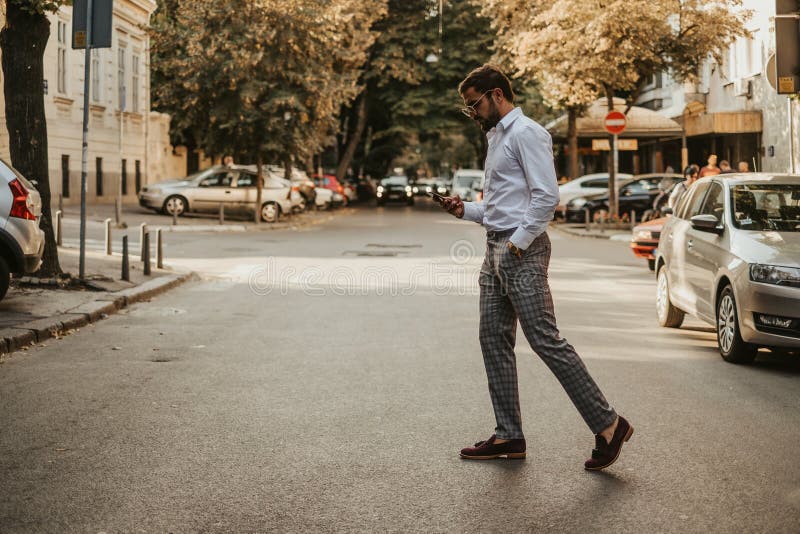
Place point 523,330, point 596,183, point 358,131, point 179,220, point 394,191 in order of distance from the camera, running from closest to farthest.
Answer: point 523,330 → point 179,220 → point 596,183 → point 358,131 → point 394,191

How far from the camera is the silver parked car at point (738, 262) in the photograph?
8.81m

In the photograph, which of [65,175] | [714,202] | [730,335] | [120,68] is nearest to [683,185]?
[714,202]

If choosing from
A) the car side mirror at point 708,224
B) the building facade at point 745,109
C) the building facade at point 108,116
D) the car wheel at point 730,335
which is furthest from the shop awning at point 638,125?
the car wheel at point 730,335

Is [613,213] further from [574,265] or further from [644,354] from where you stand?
[644,354]

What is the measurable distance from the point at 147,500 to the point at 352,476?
3.24 feet

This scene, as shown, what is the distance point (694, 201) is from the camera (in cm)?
1115

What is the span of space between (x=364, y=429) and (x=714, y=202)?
5.24 meters

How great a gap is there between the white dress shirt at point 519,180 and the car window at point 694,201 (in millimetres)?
5553

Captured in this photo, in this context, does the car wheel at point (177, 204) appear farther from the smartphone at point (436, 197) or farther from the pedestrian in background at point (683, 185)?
the smartphone at point (436, 197)

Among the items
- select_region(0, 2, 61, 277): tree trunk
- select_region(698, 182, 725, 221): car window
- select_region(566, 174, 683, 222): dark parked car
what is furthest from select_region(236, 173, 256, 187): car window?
select_region(698, 182, 725, 221): car window

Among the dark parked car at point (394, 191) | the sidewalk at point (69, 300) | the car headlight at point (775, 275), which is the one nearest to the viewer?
the car headlight at point (775, 275)

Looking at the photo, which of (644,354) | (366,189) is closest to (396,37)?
(366,189)

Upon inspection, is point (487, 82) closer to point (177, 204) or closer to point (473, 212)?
point (473, 212)

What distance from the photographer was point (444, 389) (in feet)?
25.9
